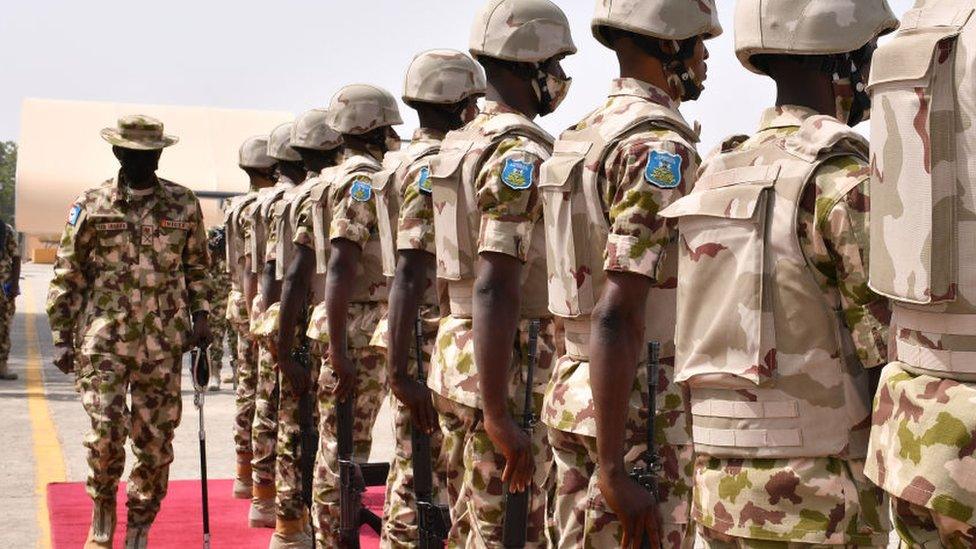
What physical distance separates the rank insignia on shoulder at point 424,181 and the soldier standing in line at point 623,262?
4.37ft

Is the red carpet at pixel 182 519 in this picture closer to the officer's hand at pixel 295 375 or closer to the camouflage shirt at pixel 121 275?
the officer's hand at pixel 295 375

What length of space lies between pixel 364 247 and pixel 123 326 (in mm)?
1437

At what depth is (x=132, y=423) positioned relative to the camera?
7379 mm

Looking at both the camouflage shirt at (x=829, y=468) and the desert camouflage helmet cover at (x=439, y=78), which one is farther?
the desert camouflage helmet cover at (x=439, y=78)

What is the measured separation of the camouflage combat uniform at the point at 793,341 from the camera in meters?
3.13

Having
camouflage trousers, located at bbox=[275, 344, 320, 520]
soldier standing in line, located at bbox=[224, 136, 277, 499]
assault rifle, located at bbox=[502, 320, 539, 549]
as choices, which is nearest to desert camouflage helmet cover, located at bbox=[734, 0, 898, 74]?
assault rifle, located at bbox=[502, 320, 539, 549]


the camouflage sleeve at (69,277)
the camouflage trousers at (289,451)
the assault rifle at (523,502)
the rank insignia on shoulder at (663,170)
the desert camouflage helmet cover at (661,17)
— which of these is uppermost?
the desert camouflage helmet cover at (661,17)

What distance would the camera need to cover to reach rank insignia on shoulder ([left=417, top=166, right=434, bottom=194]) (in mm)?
5391

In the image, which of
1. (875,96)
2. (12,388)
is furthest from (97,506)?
(12,388)

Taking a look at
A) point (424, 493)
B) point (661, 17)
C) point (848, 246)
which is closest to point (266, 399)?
point (424, 493)

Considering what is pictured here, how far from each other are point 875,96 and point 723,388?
856mm

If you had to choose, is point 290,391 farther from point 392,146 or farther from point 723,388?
point 723,388

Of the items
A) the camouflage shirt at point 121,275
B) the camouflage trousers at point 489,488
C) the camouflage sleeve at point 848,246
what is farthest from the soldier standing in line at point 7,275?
the camouflage sleeve at point 848,246

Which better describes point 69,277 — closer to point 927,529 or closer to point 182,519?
point 182,519
